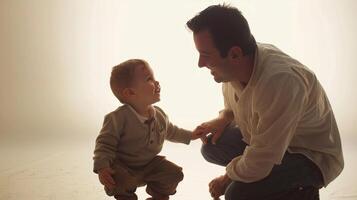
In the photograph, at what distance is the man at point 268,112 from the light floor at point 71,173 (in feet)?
1.02

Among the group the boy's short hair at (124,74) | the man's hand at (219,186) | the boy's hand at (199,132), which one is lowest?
the man's hand at (219,186)

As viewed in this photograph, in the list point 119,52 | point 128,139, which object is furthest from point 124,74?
point 119,52

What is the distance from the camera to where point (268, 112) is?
1.20 metres

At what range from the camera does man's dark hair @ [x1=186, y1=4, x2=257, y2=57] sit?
3.96ft

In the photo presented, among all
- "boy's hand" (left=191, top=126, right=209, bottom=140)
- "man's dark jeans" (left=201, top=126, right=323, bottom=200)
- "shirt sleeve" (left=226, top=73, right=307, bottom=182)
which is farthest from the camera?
"boy's hand" (left=191, top=126, right=209, bottom=140)

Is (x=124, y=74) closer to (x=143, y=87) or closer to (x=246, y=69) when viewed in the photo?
(x=143, y=87)

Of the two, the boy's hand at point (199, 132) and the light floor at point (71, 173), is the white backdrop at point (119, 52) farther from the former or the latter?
the boy's hand at point (199, 132)

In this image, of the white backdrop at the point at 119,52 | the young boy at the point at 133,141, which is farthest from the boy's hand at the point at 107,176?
the white backdrop at the point at 119,52

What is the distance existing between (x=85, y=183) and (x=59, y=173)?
0.54 ft

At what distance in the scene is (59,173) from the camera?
1.86m

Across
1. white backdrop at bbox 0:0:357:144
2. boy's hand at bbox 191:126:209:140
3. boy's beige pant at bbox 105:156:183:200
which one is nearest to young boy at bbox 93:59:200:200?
boy's beige pant at bbox 105:156:183:200

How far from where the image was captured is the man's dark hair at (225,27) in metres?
1.21

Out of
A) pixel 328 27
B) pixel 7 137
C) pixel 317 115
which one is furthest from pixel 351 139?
pixel 7 137

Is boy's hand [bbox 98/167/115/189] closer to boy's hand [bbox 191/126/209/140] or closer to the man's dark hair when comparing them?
boy's hand [bbox 191/126/209/140]
